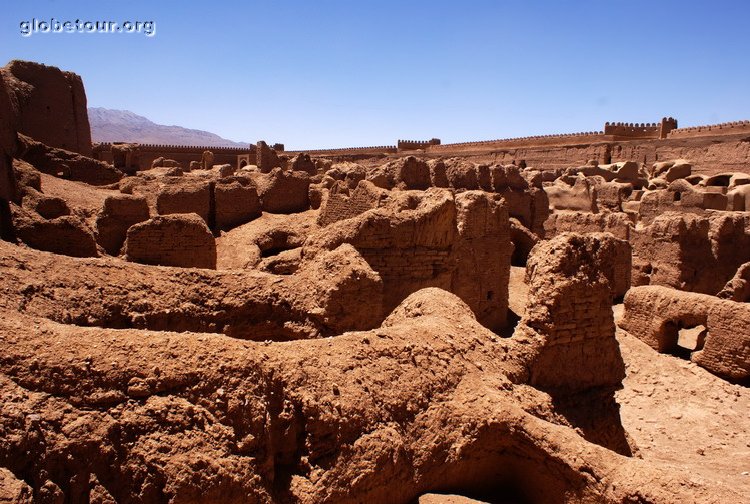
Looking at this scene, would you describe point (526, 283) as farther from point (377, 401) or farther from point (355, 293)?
point (377, 401)

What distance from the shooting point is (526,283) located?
47.8 feet

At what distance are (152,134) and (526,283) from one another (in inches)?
6903

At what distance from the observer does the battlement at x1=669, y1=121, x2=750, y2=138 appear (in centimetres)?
3375

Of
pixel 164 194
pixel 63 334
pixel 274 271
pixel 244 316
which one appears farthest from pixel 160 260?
pixel 63 334

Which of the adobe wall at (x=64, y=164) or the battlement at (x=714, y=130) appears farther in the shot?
the battlement at (x=714, y=130)

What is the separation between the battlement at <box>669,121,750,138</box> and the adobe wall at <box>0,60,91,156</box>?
115 ft

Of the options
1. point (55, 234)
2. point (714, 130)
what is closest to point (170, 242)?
point (55, 234)

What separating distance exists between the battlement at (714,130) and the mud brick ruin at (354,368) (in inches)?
1069

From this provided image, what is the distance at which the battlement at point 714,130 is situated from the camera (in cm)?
3375

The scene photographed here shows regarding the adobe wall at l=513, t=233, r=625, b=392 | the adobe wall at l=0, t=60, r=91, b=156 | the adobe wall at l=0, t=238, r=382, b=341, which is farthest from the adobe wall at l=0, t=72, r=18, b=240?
the adobe wall at l=513, t=233, r=625, b=392

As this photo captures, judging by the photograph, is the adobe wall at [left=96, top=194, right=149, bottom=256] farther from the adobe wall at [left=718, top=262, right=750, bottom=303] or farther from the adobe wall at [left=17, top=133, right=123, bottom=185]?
the adobe wall at [left=718, top=262, right=750, bottom=303]

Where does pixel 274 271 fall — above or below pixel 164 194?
below

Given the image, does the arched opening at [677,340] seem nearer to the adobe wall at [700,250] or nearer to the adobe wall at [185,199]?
the adobe wall at [700,250]

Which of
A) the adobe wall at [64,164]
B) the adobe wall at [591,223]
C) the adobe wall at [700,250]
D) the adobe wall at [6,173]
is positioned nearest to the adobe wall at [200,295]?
the adobe wall at [6,173]
